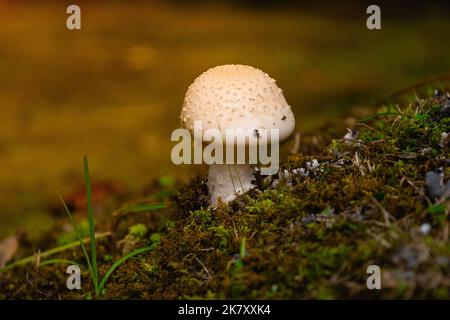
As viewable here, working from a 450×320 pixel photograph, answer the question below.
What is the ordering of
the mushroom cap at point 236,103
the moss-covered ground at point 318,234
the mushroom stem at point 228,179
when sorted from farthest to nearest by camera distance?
the mushroom stem at point 228,179 < the mushroom cap at point 236,103 < the moss-covered ground at point 318,234

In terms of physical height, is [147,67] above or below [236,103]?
above

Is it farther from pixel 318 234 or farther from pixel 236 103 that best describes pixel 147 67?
pixel 318 234

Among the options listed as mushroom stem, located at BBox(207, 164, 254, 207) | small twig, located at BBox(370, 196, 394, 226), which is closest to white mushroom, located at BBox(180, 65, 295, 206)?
mushroom stem, located at BBox(207, 164, 254, 207)

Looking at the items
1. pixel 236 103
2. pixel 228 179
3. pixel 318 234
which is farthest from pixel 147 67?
pixel 318 234

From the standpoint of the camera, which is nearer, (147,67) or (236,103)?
(236,103)

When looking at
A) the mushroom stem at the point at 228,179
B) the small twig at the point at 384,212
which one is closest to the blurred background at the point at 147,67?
the mushroom stem at the point at 228,179

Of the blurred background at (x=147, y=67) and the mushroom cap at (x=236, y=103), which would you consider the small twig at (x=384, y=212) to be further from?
the blurred background at (x=147, y=67)

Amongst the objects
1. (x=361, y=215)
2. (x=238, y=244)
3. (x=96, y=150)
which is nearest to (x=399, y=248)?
(x=361, y=215)

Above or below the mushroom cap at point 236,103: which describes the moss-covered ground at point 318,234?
below
